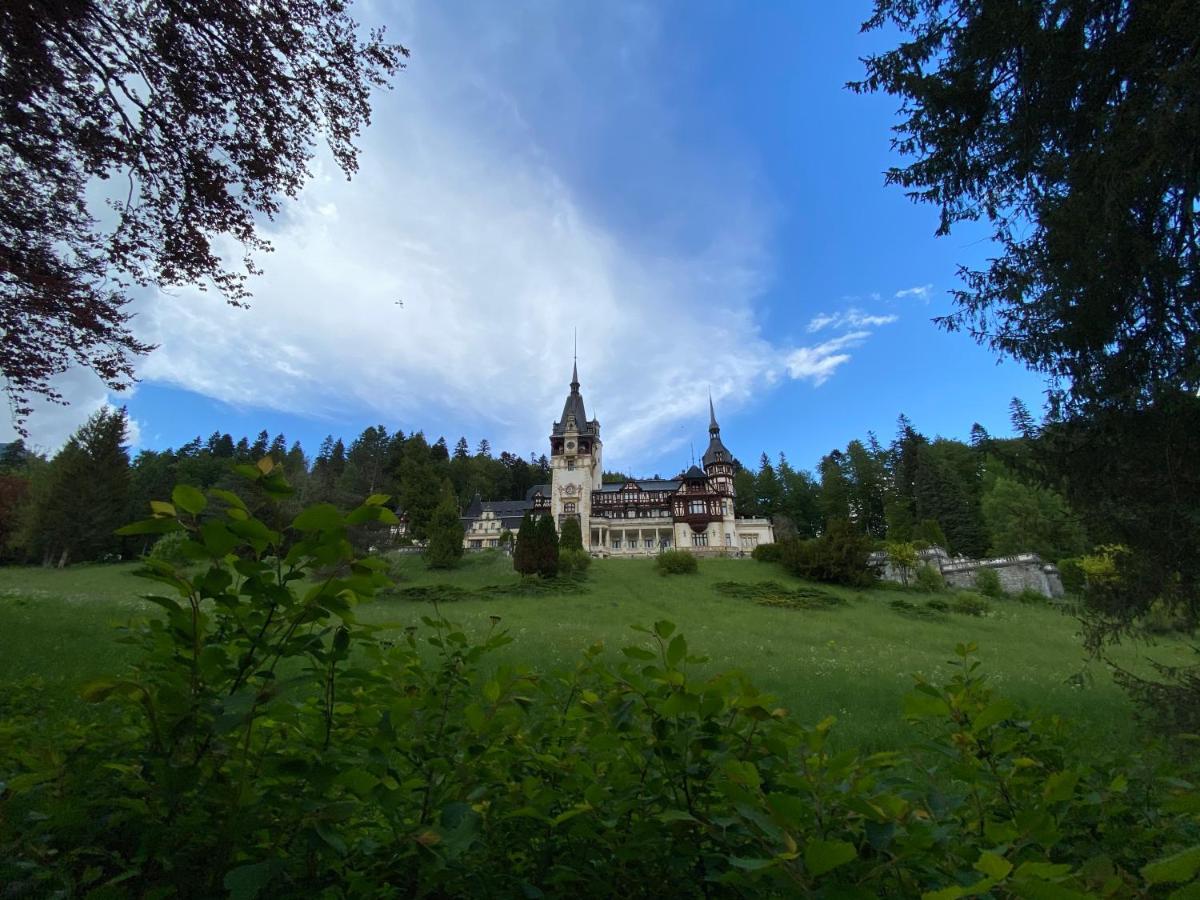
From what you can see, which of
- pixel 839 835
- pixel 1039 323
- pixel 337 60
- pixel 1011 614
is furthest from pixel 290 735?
pixel 1011 614

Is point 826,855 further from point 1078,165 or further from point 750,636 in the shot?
point 750,636

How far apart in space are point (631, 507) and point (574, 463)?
7.96m

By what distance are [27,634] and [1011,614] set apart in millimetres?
36006

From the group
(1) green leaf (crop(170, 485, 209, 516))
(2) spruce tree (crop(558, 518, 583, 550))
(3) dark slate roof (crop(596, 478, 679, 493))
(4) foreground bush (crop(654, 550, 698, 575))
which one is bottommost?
(4) foreground bush (crop(654, 550, 698, 575))

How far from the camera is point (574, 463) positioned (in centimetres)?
6166

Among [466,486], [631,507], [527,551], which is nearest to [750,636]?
[527,551]

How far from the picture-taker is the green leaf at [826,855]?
0.83m

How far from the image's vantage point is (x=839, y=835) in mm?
1271

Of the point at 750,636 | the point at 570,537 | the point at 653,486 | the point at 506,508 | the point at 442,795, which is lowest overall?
the point at 750,636

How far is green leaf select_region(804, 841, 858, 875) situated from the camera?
0.83m

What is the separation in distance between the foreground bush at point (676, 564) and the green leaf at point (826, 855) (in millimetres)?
38892

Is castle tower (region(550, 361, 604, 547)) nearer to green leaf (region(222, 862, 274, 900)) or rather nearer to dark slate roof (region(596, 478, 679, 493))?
dark slate roof (region(596, 478, 679, 493))

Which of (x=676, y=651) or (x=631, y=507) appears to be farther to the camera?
(x=631, y=507)

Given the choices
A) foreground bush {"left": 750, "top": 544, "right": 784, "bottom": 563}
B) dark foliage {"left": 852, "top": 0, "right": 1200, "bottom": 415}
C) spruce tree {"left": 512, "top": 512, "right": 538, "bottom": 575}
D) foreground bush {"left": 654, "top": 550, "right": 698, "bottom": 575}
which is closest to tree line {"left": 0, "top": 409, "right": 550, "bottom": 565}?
spruce tree {"left": 512, "top": 512, "right": 538, "bottom": 575}
